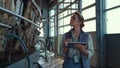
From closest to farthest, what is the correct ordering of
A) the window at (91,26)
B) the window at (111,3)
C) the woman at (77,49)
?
the woman at (77,49) → the window at (111,3) → the window at (91,26)

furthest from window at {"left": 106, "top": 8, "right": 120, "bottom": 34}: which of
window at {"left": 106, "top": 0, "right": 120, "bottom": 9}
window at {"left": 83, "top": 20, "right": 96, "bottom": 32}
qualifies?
window at {"left": 83, "top": 20, "right": 96, "bottom": 32}

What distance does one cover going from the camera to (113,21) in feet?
20.4

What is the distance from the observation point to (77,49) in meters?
2.02

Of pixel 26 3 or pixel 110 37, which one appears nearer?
pixel 26 3

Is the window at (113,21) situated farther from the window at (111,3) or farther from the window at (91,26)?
the window at (91,26)

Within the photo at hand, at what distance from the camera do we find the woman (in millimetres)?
1988

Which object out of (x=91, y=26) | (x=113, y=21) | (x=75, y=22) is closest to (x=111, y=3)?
(x=113, y=21)

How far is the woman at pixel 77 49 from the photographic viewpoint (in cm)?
199

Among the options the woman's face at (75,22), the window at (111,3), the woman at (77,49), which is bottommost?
the woman at (77,49)

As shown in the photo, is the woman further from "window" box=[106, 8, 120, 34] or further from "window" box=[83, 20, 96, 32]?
"window" box=[83, 20, 96, 32]

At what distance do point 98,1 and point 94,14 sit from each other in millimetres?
561

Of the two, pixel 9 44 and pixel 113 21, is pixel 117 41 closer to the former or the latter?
pixel 113 21

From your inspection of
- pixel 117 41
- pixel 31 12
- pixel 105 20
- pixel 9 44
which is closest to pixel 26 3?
pixel 31 12

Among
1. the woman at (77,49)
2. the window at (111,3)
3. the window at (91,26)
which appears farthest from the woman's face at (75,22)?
the window at (91,26)
